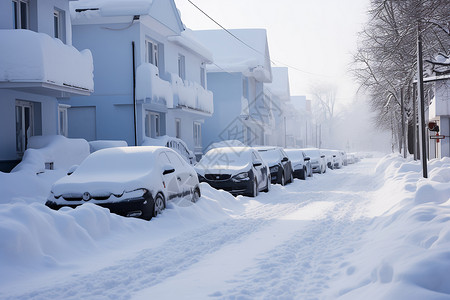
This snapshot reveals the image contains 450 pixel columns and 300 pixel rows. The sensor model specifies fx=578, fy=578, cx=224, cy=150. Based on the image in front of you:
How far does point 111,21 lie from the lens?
25531 millimetres

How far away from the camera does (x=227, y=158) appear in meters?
17.8

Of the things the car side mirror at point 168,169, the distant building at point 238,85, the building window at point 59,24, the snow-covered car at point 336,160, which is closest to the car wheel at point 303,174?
the building window at point 59,24

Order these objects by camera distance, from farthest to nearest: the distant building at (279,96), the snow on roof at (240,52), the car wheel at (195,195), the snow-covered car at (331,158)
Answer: the distant building at (279,96) < the snow on roof at (240,52) < the snow-covered car at (331,158) < the car wheel at (195,195)

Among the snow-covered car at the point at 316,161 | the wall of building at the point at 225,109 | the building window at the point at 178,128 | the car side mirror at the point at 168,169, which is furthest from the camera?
the wall of building at the point at 225,109

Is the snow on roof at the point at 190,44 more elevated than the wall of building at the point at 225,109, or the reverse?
the snow on roof at the point at 190,44

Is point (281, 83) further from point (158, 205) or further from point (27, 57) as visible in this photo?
point (158, 205)

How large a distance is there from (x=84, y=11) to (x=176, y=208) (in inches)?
645

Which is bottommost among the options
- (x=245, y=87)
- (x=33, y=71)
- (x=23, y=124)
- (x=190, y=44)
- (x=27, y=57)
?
(x=23, y=124)

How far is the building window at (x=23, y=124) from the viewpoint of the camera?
18984mm

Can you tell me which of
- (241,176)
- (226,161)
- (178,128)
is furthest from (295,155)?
(241,176)

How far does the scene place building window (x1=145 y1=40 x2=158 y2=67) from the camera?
88.8 feet

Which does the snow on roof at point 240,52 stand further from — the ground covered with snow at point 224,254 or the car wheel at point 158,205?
the car wheel at point 158,205

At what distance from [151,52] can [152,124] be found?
11.4ft

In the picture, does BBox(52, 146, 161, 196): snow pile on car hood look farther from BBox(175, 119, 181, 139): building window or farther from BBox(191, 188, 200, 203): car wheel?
BBox(175, 119, 181, 139): building window
